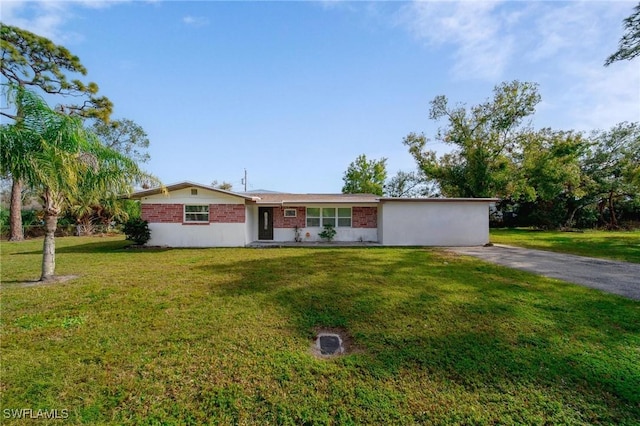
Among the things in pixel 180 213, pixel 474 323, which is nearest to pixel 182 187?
pixel 180 213

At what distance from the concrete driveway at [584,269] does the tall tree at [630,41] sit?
883cm

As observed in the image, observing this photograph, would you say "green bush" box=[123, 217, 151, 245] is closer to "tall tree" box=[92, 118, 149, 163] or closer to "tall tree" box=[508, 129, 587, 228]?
"tall tree" box=[92, 118, 149, 163]

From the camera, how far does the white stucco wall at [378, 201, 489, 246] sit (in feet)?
47.1

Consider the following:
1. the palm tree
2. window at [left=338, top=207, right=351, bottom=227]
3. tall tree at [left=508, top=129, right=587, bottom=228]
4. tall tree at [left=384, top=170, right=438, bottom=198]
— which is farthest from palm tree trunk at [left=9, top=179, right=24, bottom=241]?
tall tree at [left=508, top=129, right=587, bottom=228]

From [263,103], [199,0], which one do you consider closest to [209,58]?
[199,0]

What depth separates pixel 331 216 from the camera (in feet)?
51.2

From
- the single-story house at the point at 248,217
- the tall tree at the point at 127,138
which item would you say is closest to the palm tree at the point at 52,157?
the single-story house at the point at 248,217

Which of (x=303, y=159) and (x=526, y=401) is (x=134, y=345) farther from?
(x=303, y=159)

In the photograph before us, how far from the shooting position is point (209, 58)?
1182 centimetres

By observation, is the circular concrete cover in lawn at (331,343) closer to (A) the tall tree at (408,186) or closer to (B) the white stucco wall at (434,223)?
(B) the white stucco wall at (434,223)

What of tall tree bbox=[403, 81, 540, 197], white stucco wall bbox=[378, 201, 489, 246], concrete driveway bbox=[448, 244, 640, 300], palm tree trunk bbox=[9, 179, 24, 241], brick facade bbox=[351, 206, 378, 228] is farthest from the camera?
tall tree bbox=[403, 81, 540, 197]

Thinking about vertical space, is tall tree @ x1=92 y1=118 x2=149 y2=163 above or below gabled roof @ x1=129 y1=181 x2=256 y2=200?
above

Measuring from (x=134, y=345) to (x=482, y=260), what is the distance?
1038 centimetres

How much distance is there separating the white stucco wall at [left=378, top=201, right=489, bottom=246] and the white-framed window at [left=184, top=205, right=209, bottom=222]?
30.7 ft
